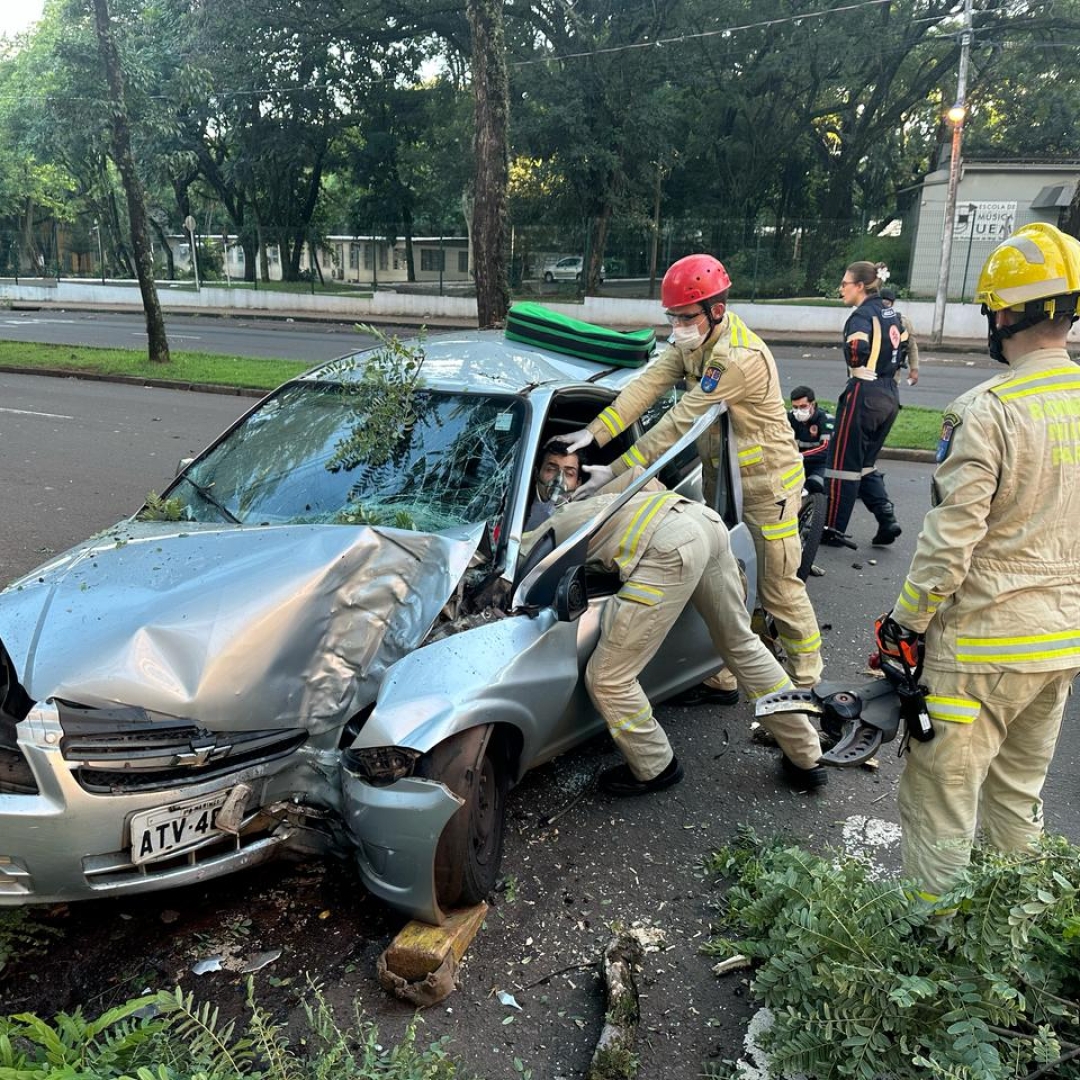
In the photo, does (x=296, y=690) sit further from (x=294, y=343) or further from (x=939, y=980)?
(x=294, y=343)

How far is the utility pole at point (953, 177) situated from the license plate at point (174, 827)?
20.1 meters

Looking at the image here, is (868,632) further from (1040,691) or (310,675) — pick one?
(310,675)

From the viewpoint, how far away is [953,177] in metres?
19.6

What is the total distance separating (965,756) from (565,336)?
106 inches

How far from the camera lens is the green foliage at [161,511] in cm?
361

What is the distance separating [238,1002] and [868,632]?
3.93 m

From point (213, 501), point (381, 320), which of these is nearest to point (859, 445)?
point (213, 501)

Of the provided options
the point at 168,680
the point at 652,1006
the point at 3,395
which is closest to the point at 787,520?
the point at 652,1006

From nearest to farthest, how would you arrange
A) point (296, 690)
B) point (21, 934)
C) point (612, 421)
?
point (296, 690) → point (21, 934) → point (612, 421)

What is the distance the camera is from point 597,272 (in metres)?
27.1

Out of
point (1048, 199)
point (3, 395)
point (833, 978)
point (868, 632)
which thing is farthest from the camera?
point (1048, 199)

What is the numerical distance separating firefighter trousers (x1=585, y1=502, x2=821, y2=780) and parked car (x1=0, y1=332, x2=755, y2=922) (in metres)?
0.12

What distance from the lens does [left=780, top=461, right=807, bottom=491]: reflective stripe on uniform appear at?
4.11m

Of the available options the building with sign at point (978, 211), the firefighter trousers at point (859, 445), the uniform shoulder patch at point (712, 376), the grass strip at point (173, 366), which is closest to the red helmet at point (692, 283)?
the uniform shoulder patch at point (712, 376)
